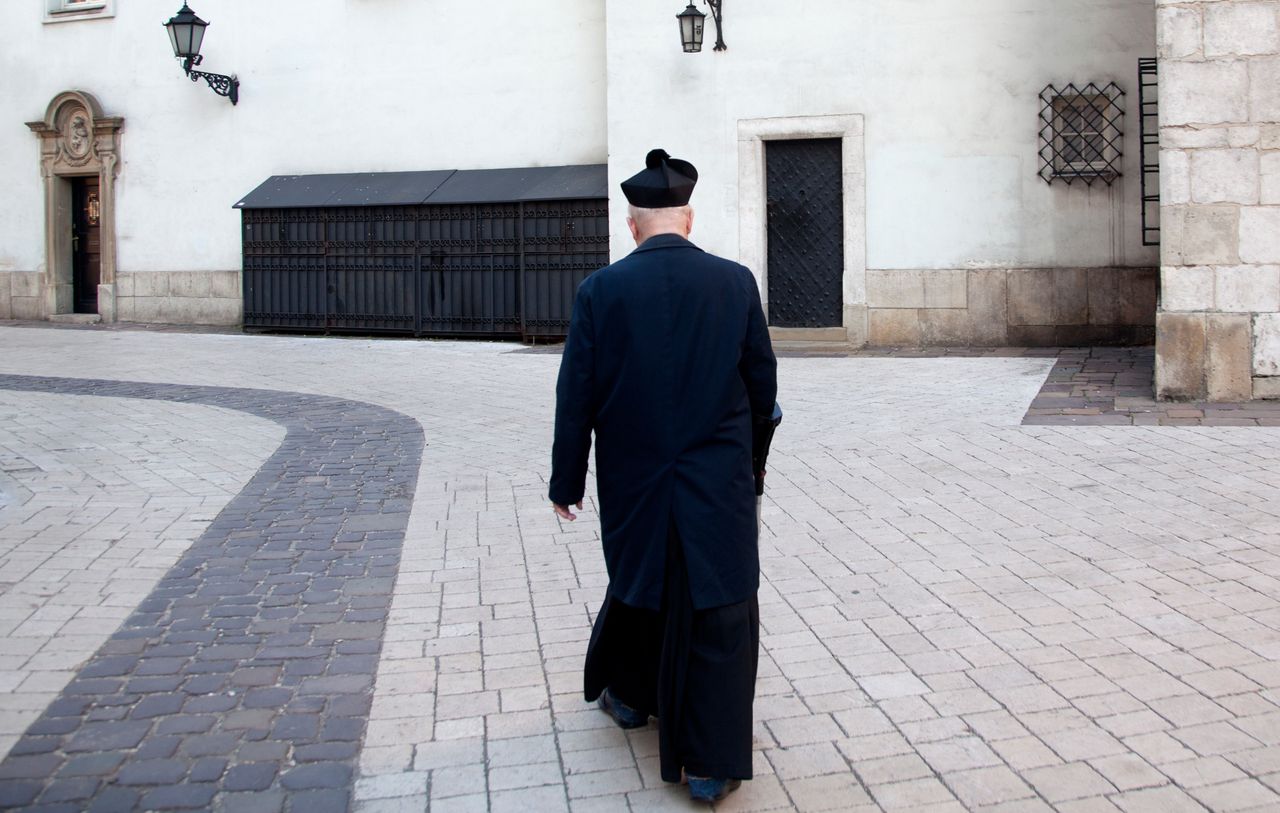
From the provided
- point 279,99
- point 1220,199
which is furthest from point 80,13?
point 1220,199

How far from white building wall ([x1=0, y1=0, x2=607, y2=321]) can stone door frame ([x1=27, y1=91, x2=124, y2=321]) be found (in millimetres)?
168

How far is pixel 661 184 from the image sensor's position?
3.62 meters

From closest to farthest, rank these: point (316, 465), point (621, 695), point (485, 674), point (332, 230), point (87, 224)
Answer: point (621, 695), point (485, 674), point (316, 465), point (332, 230), point (87, 224)

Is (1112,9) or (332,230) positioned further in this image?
(332,230)

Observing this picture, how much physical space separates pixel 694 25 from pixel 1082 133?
423cm

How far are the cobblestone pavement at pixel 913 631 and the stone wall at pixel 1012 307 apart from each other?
5872 millimetres

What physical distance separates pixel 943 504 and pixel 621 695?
3.38m

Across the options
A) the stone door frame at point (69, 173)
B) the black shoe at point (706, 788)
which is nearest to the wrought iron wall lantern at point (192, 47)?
the stone door frame at point (69, 173)

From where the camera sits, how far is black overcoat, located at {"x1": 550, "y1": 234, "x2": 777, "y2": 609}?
11.5 ft

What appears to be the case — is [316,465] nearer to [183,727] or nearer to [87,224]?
[183,727]

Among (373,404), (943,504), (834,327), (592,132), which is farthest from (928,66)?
(943,504)

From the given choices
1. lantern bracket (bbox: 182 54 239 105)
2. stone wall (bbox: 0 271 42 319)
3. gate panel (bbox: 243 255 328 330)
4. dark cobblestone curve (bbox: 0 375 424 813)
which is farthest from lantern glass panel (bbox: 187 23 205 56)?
dark cobblestone curve (bbox: 0 375 424 813)

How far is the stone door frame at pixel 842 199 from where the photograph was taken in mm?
15242

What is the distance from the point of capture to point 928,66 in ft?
49.0
